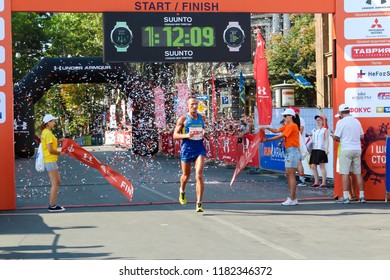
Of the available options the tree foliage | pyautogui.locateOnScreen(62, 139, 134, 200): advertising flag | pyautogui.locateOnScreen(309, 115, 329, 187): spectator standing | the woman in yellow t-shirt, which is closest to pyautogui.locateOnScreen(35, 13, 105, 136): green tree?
the tree foliage

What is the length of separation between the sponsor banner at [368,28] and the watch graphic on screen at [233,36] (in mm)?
1962

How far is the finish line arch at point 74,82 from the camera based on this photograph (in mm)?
34219

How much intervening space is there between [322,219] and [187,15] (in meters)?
5.12

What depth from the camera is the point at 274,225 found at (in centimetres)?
1130

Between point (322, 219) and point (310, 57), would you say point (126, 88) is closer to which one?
point (310, 57)

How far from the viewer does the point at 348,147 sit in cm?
1457

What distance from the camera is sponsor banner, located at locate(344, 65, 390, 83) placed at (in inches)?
591

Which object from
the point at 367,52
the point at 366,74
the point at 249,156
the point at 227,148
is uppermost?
the point at 367,52

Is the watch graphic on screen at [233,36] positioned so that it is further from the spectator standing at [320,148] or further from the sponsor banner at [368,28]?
the spectator standing at [320,148]

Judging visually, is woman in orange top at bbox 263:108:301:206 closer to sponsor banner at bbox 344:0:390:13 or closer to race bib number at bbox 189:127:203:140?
race bib number at bbox 189:127:203:140

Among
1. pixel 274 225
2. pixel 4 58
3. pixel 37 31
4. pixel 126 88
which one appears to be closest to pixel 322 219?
pixel 274 225

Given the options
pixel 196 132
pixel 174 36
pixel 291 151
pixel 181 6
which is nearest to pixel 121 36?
pixel 174 36

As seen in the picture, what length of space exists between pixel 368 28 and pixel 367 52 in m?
0.45

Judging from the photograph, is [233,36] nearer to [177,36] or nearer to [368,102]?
[177,36]
